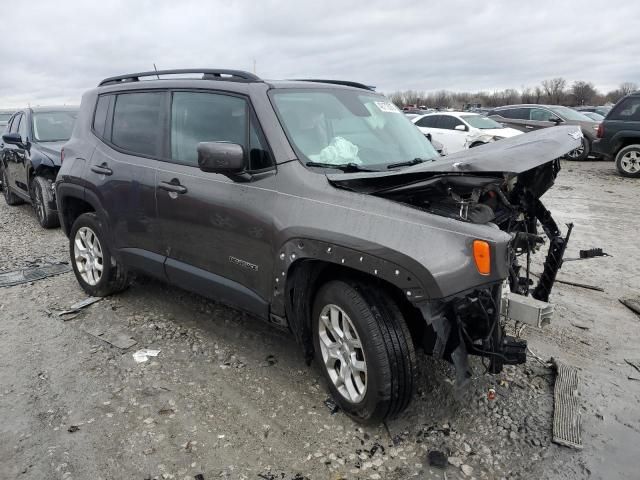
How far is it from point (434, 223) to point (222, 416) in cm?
167

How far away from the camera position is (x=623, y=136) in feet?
39.7

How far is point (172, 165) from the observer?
12.4 feet

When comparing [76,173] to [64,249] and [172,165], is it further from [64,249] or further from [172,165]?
[64,249]

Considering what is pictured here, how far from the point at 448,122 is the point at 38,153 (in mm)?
10483

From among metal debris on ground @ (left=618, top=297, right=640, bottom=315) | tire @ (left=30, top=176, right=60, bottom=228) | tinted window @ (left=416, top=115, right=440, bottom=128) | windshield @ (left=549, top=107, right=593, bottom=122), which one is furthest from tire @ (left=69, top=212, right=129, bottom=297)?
windshield @ (left=549, top=107, right=593, bottom=122)

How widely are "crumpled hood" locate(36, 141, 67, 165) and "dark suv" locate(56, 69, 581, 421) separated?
3198mm

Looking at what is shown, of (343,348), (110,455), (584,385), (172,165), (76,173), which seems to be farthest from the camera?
(76,173)

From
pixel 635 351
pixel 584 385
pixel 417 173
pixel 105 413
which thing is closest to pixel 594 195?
pixel 635 351

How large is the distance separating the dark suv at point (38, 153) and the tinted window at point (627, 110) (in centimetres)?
1172

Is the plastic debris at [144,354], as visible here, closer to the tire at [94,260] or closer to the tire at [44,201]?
the tire at [94,260]

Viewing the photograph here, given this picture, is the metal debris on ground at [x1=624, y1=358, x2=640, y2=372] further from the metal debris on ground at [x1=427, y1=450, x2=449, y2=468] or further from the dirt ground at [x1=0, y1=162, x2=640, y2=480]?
the metal debris on ground at [x1=427, y1=450, x2=449, y2=468]

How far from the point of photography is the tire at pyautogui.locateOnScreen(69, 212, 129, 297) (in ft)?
15.0

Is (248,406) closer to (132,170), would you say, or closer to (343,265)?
(343,265)

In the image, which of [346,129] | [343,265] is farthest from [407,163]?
[343,265]
